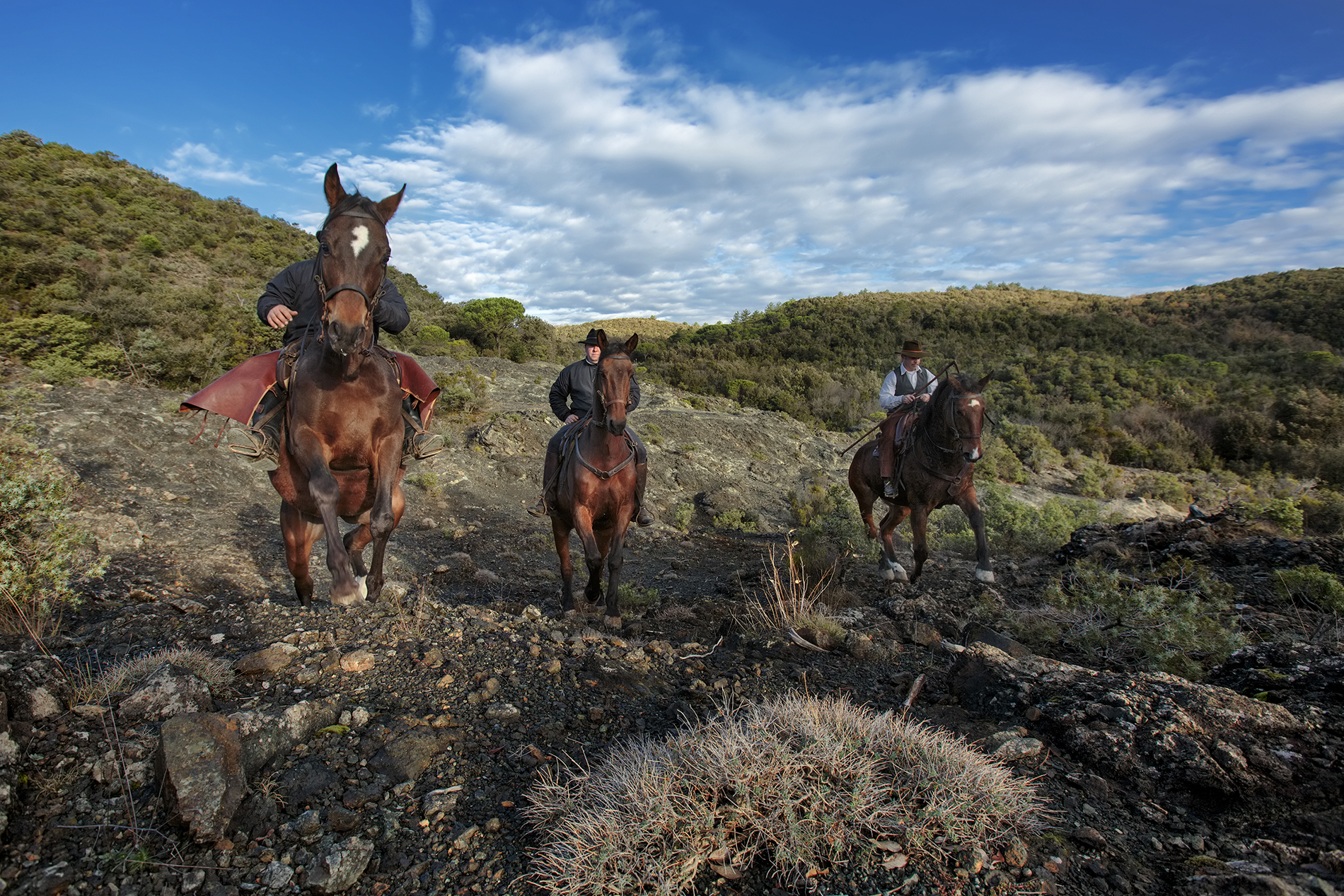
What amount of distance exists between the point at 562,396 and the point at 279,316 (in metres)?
3.54

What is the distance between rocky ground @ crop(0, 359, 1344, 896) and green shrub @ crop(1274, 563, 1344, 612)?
203 mm

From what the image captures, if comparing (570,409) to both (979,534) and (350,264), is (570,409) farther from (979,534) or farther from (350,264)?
(979,534)

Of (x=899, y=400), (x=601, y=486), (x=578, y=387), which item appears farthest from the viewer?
(x=899, y=400)

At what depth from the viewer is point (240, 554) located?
664cm

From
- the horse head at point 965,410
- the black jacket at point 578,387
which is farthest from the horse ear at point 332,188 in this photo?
the horse head at point 965,410

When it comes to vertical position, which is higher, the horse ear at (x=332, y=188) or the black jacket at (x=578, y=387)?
the horse ear at (x=332, y=188)

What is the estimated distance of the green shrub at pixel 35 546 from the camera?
3.79 meters

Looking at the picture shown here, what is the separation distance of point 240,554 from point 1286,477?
74.1 ft

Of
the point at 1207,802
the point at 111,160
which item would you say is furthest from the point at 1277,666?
Answer: the point at 111,160

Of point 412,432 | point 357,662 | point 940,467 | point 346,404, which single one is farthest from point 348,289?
point 940,467

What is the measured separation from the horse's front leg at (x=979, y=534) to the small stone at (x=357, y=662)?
21.7 ft

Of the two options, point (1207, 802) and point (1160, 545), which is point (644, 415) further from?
point (1207, 802)

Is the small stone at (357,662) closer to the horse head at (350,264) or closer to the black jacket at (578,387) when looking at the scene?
the horse head at (350,264)

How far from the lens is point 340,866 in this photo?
237 cm
